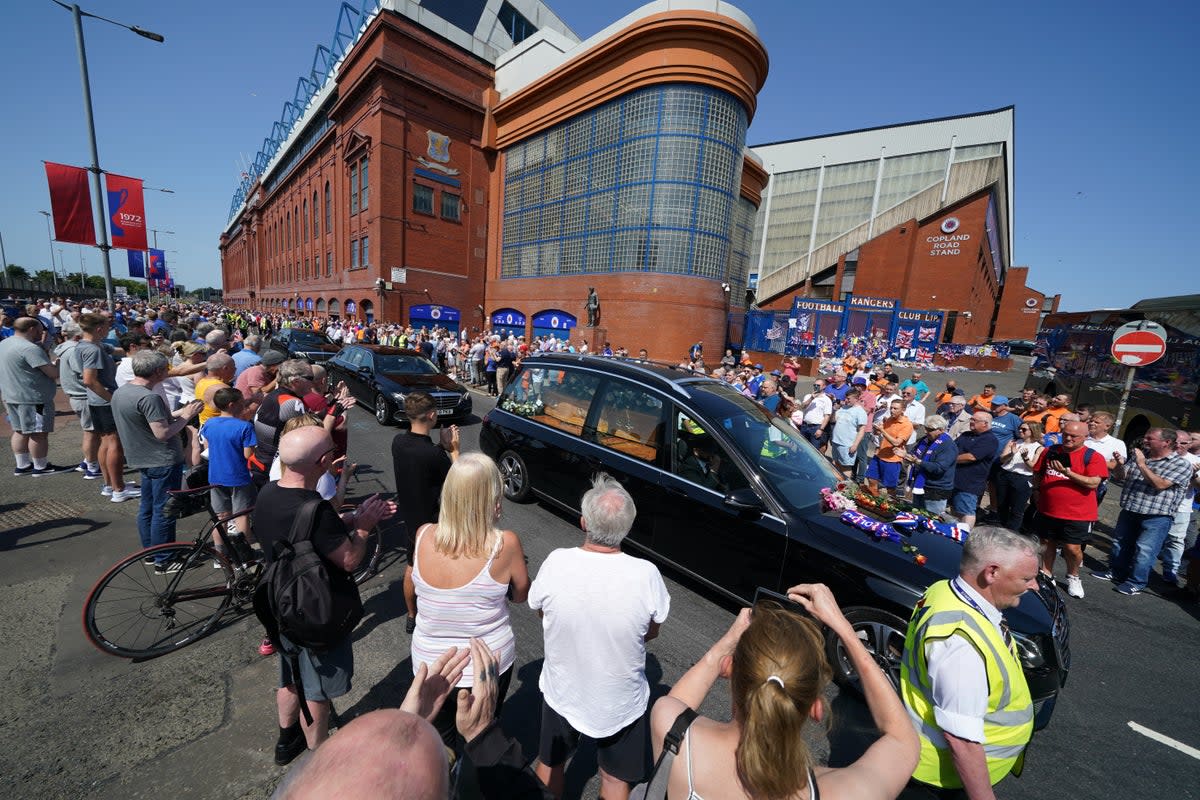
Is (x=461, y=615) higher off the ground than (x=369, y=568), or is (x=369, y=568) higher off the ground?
(x=461, y=615)

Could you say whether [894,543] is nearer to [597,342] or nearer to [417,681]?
[417,681]

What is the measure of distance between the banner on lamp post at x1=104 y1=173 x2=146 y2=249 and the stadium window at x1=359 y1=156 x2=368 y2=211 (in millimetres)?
18842

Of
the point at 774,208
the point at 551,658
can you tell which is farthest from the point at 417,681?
the point at 774,208

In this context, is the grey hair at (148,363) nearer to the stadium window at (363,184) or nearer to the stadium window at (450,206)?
the stadium window at (450,206)

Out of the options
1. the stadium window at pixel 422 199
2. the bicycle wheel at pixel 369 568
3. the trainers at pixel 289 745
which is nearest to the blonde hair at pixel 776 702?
the trainers at pixel 289 745

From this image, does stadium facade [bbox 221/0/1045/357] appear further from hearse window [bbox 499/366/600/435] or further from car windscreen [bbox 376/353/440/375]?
hearse window [bbox 499/366/600/435]

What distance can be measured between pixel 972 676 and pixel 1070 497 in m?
4.43

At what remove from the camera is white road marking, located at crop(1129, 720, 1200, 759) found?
2793 mm

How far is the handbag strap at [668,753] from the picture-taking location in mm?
1283

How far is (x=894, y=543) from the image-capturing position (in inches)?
123

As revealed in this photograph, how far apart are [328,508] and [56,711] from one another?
228 centimetres

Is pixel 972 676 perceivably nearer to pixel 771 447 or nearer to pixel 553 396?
pixel 771 447

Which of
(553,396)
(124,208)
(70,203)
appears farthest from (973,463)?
(124,208)

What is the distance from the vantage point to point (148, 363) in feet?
13.1
